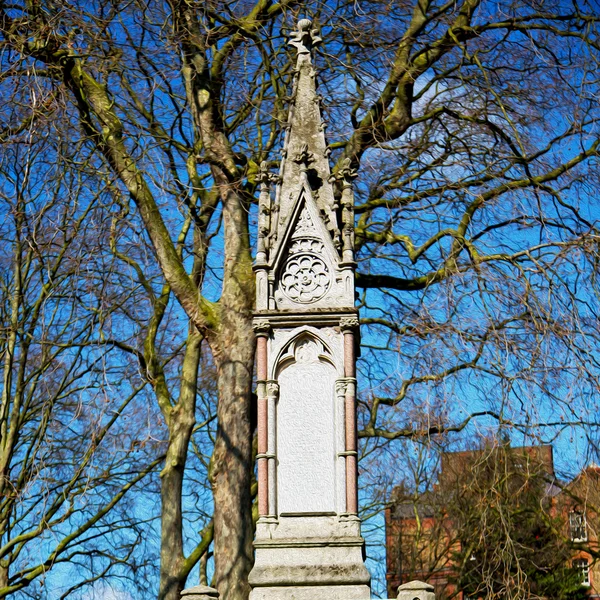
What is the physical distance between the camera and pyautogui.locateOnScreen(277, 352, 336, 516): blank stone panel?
8609 mm

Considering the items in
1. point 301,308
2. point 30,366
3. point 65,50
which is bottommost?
point 301,308

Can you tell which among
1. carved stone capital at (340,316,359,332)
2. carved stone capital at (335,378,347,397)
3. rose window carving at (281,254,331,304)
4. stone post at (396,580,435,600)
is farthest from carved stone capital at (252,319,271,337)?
stone post at (396,580,435,600)

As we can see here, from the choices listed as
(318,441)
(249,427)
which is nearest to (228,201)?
(249,427)

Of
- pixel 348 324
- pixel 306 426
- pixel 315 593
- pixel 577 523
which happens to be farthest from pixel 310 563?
pixel 577 523

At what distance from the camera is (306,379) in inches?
355

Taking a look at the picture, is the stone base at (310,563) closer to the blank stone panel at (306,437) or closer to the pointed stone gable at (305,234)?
the blank stone panel at (306,437)

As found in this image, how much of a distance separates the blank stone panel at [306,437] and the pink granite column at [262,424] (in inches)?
4.2

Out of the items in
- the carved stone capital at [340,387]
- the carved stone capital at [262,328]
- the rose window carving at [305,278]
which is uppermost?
the rose window carving at [305,278]

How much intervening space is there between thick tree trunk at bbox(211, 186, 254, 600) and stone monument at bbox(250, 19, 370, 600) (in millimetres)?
2477

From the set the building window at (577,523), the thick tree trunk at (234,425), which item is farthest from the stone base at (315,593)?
the building window at (577,523)

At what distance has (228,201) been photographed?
1234cm

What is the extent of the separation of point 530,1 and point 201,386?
33.6ft

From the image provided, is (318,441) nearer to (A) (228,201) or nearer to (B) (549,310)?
(B) (549,310)

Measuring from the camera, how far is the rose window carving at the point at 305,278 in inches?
361
